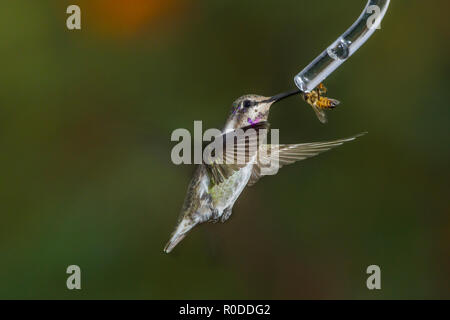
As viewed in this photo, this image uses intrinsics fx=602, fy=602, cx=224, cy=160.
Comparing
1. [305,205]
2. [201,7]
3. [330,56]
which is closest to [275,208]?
[305,205]

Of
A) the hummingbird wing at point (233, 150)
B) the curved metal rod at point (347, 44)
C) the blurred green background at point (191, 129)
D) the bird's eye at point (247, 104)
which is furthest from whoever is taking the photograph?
the blurred green background at point (191, 129)

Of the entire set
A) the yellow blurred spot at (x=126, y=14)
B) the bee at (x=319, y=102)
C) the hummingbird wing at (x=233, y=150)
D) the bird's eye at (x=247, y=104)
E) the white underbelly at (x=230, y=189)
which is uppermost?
the yellow blurred spot at (x=126, y=14)

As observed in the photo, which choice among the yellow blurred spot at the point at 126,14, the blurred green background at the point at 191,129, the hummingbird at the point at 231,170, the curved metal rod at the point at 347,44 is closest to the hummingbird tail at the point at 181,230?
the hummingbird at the point at 231,170

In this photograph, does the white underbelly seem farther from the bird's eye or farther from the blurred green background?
the blurred green background

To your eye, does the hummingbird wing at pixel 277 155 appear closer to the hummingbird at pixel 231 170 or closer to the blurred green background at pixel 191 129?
the hummingbird at pixel 231 170

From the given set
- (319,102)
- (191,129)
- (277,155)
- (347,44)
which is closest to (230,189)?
(277,155)

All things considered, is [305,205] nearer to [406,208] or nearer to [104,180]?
[406,208]

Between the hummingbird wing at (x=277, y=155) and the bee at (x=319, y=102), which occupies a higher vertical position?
the bee at (x=319, y=102)
